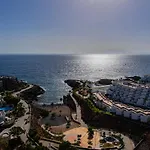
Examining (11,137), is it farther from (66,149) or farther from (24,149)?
(66,149)

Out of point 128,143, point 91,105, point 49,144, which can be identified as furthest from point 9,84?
point 128,143

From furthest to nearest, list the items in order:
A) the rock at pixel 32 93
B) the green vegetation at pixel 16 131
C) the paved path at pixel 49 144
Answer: the rock at pixel 32 93
the green vegetation at pixel 16 131
the paved path at pixel 49 144

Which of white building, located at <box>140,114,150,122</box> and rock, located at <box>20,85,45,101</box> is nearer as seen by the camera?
white building, located at <box>140,114,150,122</box>

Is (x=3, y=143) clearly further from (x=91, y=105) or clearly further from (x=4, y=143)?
(x=91, y=105)

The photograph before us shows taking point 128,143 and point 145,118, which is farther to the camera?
point 145,118

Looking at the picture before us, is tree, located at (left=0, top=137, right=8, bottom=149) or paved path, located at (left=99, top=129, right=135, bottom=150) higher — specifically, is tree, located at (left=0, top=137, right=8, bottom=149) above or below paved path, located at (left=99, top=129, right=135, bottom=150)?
above

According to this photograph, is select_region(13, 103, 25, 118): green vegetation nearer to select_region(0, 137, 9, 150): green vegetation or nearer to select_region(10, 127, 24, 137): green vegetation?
select_region(10, 127, 24, 137): green vegetation

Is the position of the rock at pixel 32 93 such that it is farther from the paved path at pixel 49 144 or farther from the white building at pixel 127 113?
the paved path at pixel 49 144

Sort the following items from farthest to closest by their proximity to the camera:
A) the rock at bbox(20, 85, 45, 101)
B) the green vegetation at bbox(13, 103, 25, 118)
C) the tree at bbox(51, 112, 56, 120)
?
the rock at bbox(20, 85, 45, 101) → the tree at bbox(51, 112, 56, 120) → the green vegetation at bbox(13, 103, 25, 118)

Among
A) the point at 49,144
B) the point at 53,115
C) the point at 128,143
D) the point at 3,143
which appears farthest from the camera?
the point at 53,115

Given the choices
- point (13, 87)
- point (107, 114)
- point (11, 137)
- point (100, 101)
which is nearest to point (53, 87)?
point (13, 87)

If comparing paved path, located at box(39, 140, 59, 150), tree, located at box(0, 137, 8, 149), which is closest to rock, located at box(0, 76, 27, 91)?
tree, located at box(0, 137, 8, 149)

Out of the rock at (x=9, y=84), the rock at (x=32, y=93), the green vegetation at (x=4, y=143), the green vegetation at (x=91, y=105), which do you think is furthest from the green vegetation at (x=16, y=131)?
the rock at (x=9, y=84)
